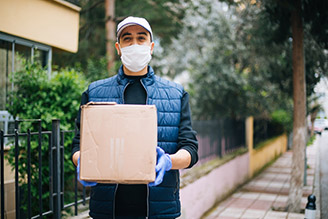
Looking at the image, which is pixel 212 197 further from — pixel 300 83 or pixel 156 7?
pixel 156 7

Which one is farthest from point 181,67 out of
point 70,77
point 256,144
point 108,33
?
point 70,77

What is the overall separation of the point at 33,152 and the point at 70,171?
0.60m

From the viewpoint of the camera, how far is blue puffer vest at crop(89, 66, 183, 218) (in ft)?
7.11

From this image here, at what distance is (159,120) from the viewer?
221 cm

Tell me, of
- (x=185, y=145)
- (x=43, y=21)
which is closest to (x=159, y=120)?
(x=185, y=145)

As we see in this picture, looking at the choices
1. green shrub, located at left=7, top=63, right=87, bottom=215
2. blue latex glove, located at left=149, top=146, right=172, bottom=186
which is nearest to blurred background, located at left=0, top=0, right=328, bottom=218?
green shrub, located at left=7, top=63, right=87, bottom=215

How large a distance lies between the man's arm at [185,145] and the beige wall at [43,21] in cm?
455

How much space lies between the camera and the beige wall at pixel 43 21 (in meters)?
5.92

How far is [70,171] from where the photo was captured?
16.9 feet

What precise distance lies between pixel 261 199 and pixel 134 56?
6.98m

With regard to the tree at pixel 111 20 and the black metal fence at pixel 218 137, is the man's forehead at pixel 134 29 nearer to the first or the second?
the black metal fence at pixel 218 137

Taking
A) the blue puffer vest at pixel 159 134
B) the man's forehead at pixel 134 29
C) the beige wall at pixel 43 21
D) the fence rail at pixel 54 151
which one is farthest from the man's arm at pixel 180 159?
the beige wall at pixel 43 21

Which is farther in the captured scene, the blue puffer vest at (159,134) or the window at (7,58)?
the window at (7,58)

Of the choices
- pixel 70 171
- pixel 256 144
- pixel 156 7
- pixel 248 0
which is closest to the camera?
pixel 70 171
